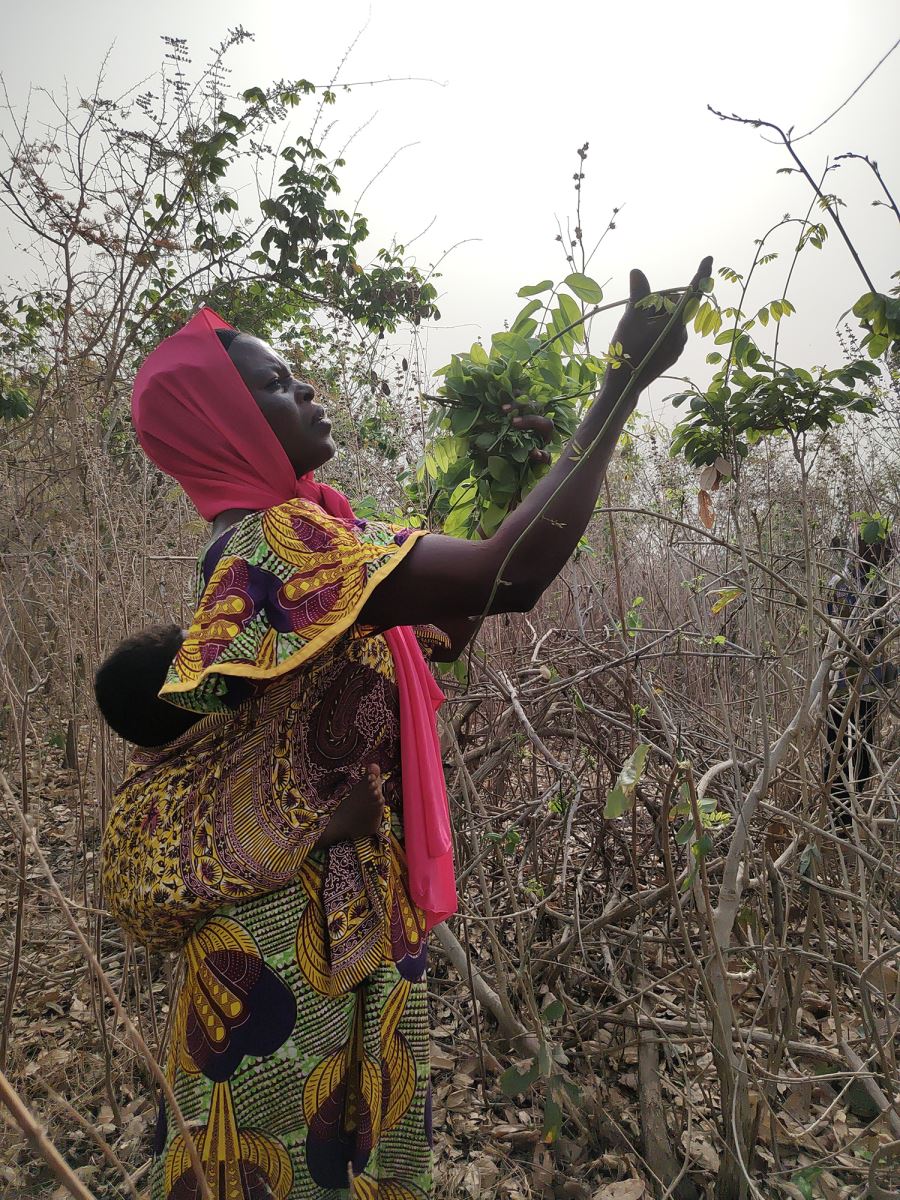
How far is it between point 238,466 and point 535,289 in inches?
23.3

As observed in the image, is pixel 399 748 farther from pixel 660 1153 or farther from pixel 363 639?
pixel 660 1153

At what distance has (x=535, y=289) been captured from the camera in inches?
52.7

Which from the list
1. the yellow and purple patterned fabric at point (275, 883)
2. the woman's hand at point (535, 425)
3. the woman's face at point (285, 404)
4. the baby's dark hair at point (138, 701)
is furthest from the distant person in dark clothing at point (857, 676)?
the baby's dark hair at point (138, 701)

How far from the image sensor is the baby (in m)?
1.25

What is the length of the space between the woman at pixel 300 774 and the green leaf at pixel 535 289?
9.2 inches

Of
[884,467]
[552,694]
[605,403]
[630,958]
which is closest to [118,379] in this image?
[552,694]

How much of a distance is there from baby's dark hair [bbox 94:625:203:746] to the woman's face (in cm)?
42

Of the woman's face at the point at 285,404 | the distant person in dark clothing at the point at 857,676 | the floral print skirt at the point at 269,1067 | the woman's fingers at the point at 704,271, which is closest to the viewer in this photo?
the woman's fingers at the point at 704,271

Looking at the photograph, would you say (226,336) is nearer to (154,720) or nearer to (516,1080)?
(154,720)

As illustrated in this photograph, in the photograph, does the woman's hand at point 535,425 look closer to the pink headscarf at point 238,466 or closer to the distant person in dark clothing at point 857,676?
the pink headscarf at point 238,466

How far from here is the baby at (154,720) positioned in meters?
1.25

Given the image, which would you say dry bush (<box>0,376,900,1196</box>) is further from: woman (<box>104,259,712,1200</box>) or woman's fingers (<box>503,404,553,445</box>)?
woman (<box>104,259,712,1200</box>)

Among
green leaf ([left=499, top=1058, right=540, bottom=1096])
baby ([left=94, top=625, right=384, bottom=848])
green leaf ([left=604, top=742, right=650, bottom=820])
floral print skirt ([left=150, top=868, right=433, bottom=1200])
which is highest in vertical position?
baby ([left=94, top=625, right=384, bottom=848])

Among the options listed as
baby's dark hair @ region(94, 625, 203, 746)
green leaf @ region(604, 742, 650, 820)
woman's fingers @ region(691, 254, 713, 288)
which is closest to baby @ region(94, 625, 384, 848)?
baby's dark hair @ region(94, 625, 203, 746)
